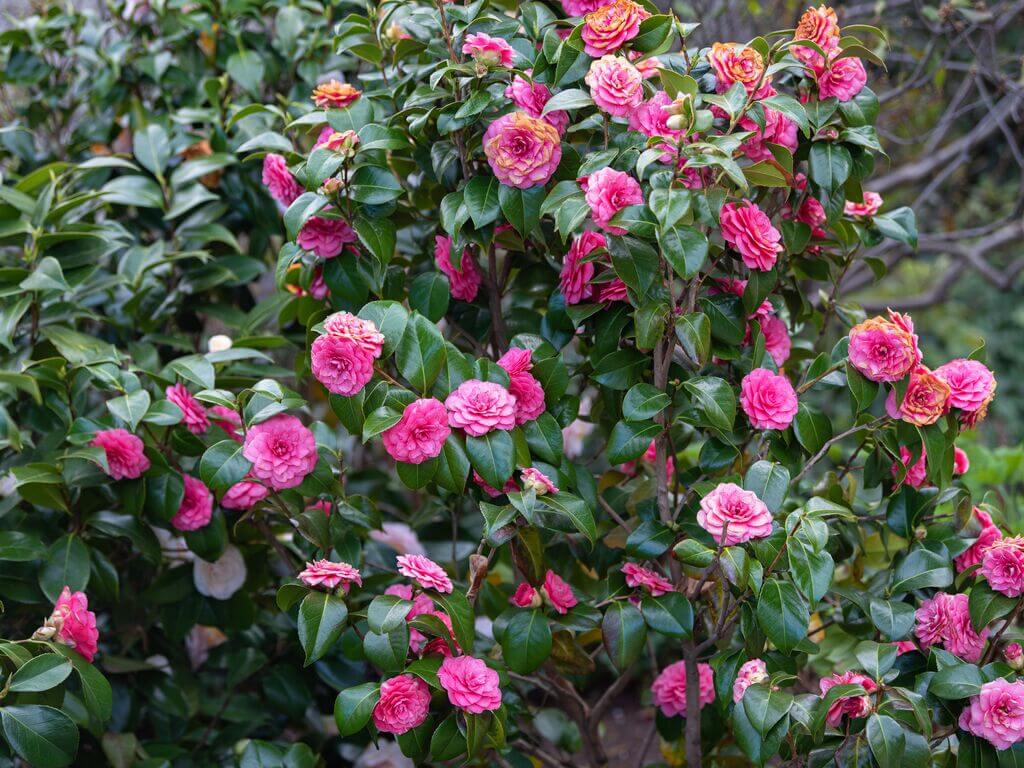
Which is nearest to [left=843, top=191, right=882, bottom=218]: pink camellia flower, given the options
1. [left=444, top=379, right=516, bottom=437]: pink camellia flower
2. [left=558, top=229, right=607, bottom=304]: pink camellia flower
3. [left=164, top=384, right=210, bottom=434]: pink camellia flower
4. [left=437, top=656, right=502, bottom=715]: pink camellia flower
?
[left=558, top=229, right=607, bottom=304]: pink camellia flower

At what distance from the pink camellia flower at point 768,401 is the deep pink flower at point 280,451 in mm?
555

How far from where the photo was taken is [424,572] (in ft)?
3.92

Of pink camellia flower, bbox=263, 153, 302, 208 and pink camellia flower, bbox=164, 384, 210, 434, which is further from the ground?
pink camellia flower, bbox=263, 153, 302, 208

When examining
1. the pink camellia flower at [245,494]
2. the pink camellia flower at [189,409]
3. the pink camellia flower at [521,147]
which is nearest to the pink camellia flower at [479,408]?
the pink camellia flower at [521,147]

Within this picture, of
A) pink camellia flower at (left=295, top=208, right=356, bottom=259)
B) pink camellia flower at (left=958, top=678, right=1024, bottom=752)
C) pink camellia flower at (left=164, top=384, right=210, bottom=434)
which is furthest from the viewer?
pink camellia flower at (left=164, top=384, right=210, bottom=434)

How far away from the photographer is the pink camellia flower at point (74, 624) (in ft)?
4.25

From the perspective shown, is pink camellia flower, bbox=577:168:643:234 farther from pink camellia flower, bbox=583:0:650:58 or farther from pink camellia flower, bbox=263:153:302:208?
pink camellia flower, bbox=263:153:302:208

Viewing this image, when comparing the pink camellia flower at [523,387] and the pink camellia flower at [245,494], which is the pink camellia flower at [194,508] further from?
the pink camellia flower at [523,387]

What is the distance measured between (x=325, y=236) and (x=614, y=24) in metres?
0.47

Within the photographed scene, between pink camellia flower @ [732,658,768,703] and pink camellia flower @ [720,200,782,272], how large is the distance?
0.48 meters

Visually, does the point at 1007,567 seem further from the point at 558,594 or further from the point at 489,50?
the point at 489,50

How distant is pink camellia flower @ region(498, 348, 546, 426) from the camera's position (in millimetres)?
1273

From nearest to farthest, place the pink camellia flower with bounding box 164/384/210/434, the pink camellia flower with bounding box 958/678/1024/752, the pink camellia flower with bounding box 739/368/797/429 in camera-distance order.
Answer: the pink camellia flower with bounding box 958/678/1024/752, the pink camellia flower with bounding box 739/368/797/429, the pink camellia flower with bounding box 164/384/210/434

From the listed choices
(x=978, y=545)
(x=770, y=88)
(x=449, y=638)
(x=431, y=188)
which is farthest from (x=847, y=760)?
(x=431, y=188)
